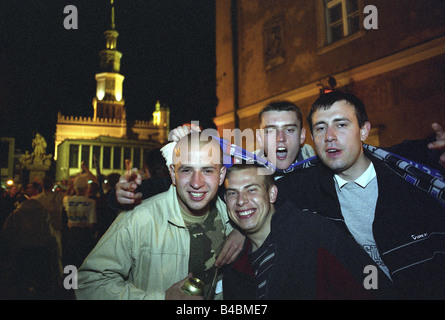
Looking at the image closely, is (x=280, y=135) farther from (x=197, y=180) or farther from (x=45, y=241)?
(x=45, y=241)

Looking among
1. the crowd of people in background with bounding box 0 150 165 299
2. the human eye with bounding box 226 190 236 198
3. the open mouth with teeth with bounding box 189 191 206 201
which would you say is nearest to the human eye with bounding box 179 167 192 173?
the open mouth with teeth with bounding box 189 191 206 201

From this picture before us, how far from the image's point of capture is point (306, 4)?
921cm

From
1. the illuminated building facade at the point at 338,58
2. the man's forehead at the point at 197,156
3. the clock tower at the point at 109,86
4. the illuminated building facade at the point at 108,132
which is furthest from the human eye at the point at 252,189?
the clock tower at the point at 109,86

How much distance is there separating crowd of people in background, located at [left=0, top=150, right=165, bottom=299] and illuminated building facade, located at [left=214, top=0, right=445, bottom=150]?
5.84m

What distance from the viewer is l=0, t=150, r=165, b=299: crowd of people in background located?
219 inches

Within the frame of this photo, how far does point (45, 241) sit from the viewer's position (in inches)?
228

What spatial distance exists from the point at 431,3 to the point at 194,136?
22.2 ft

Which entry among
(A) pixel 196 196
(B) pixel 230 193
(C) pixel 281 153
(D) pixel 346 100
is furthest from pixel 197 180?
(D) pixel 346 100

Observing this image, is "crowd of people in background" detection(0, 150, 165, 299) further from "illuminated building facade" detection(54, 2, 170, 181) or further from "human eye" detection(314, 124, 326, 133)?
"illuminated building facade" detection(54, 2, 170, 181)

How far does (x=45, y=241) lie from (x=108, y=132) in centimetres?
5916

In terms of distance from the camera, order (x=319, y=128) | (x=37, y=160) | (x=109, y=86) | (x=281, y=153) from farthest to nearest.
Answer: (x=109, y=86) → (x=37, y=160) → (x=281, y=153) → (x=319, y=128)

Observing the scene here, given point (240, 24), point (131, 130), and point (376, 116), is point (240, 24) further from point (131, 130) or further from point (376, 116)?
point (131, 130)

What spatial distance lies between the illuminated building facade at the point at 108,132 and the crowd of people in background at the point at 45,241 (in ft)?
131

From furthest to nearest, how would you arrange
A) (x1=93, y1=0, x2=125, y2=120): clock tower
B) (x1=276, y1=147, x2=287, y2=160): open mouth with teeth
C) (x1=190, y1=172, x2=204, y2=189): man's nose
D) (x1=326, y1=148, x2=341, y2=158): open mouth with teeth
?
(x1=93, y1=0, x2=125, y2=120): clock tower, (x1=276, y1=147, x2=287, y2=160): open mouth with teeth, (x1=326, y1=148, x2=341, y2=158): open mouth with teeth, (x1=190, y1=172, x2=204, y2=189): man's nose
